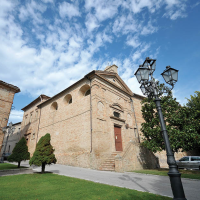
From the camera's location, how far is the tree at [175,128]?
33.7 feet

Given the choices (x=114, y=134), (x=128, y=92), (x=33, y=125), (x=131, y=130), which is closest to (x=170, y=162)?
(x=114, y=134)

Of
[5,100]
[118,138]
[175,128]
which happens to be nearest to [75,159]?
[118,138]

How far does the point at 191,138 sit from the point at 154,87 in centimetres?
807

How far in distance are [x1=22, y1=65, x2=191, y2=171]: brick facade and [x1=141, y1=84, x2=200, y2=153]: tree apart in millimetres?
1947

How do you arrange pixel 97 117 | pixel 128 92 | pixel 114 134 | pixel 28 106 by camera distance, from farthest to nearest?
pixel 28 106 < pixel 128 92 < pixel 114 134 < pixel 97 117

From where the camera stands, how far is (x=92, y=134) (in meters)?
12.6

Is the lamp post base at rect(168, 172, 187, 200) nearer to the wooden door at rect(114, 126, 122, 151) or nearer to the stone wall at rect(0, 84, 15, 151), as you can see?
the stone wall at rect(0, 84, 15, 151)

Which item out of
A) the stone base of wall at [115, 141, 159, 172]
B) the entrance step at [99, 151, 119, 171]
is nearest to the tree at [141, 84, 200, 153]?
the stone base of wall at [115, 141, 159, 172]

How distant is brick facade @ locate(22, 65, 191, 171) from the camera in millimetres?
11859

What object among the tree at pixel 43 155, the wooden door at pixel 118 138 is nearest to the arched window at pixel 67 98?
the wooden door at pixel 118 138

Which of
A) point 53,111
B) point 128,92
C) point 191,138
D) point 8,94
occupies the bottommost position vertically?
point 191,138

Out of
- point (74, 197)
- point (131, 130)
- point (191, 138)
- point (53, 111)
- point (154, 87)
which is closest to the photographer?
point (74, 197)

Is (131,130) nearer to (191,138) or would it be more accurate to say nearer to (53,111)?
(191,138)

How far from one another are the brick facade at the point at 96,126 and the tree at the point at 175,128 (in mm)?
1947
